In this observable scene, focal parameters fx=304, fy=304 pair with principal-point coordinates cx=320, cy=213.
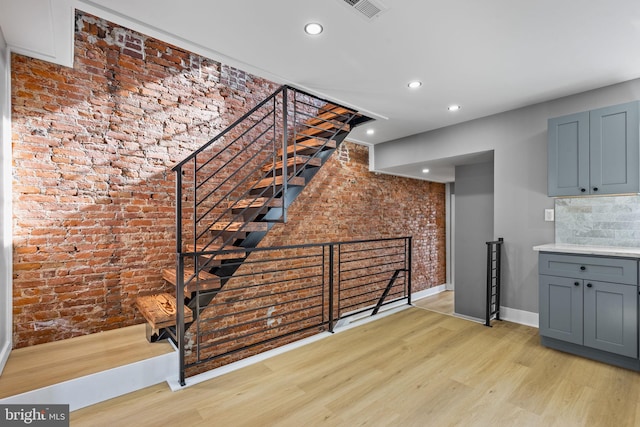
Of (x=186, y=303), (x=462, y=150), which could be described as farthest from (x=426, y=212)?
(x=186, y=303)

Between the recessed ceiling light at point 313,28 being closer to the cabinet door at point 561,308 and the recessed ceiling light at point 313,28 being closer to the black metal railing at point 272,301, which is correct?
the black metal railing at point 272,301

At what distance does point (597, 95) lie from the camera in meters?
2.99

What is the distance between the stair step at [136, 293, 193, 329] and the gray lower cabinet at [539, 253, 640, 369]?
10.5ft

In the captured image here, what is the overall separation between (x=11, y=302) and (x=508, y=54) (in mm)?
4288

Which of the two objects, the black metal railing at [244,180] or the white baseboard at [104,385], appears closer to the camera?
the white baseboard at [104,385]

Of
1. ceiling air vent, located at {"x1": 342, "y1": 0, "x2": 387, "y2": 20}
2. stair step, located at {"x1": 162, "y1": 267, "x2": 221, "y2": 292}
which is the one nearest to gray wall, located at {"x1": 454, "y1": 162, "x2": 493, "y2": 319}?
ceiling air vent, located at {"x1": 342, "y1": 0, "x2": 387, "y2": 20}

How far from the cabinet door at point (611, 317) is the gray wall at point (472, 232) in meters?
2.04

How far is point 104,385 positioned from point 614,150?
174 inches

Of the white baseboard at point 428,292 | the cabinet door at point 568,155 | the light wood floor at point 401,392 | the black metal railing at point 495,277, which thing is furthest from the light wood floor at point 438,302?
the cabinet door at point 568,155

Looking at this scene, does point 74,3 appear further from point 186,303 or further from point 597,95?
point 597,95

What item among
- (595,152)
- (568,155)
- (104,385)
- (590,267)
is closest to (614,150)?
(595,152)

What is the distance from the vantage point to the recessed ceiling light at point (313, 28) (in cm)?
207

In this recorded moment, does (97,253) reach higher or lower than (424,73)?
lower

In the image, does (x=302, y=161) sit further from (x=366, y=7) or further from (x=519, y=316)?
(x=519, y=316)
